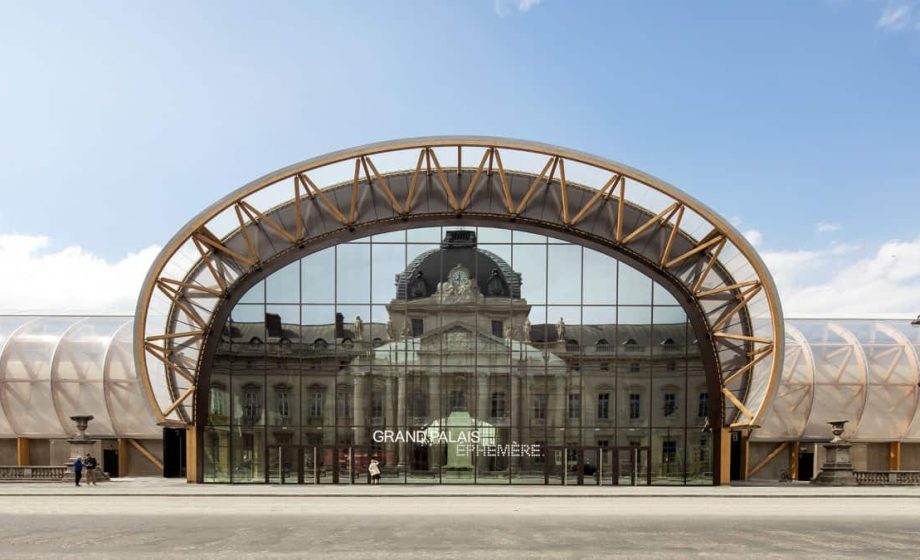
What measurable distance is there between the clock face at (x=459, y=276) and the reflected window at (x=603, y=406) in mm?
8579

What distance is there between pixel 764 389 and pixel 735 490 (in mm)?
5462

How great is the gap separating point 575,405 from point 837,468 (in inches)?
509

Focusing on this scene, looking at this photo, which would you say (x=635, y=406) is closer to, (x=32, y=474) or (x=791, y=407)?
(x=791, y=407)

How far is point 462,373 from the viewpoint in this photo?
35.5 meters

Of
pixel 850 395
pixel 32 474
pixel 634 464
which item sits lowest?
pixel 32 474

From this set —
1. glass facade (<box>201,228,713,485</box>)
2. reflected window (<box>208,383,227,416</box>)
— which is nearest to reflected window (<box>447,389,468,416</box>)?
glass facade (<box>201,228,713,485</box>)

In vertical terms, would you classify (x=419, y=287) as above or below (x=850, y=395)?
above

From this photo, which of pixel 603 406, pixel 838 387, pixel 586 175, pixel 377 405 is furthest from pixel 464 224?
pixel 838 387

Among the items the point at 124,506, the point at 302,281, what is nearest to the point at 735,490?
the point at 302,281

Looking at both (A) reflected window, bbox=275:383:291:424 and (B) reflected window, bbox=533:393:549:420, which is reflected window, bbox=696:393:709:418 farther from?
(A) reflected window, bbox=275:383:291:424

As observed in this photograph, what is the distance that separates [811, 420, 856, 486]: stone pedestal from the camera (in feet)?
115

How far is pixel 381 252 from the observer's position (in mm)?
35969

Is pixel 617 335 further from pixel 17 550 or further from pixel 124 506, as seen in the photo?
pixel 17 550

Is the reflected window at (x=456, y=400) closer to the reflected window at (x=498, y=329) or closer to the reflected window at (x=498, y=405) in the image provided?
the reflected window at (x=498, y=405)
